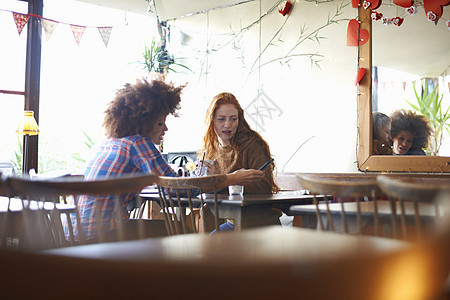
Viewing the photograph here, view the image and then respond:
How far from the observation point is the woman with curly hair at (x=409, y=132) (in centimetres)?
406

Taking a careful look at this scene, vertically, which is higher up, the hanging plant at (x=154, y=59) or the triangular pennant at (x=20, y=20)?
the triangular pennant at (x=20, y=20)

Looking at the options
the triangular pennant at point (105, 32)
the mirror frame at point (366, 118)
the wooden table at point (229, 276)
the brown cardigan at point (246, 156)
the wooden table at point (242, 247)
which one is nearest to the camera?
the wooden table at point (229, 276)

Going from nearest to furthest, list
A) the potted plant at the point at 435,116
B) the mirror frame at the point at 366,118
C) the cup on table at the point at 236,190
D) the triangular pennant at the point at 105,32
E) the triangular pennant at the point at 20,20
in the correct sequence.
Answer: the cup on table at the point at 236,190 → the potted plant at the point at 435,116 → the mirror frame at the point at 366,118 → the triangular pennant at the point at 20,20 → the triangular pennant at the point at 105,32

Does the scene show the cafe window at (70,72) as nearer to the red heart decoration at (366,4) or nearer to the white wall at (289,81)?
the white wall at (289,81)

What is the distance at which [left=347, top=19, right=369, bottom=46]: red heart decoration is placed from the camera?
14.6 feet

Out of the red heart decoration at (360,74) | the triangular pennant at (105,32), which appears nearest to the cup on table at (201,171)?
the red heart decoration at (360,74)

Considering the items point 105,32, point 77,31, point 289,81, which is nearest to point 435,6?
point 289,81

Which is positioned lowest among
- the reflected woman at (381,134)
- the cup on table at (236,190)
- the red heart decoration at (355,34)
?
the cup on table at (236,190)

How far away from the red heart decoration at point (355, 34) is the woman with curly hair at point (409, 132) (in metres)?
0.73

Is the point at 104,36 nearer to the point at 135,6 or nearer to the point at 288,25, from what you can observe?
the point at 135,6

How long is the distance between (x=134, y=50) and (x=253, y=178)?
4.17 meters

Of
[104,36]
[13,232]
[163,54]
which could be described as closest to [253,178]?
[13,232]

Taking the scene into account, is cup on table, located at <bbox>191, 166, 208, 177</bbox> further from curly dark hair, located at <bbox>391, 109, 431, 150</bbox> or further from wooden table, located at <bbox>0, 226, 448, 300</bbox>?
wooden table, located at <bbox>0, 226, 448, 300</bbox>

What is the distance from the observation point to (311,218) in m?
1.84
